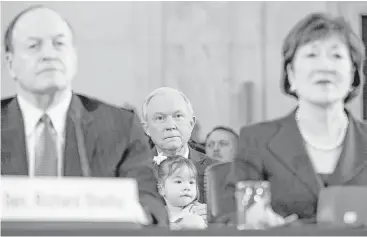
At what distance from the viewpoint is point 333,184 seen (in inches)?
92.0

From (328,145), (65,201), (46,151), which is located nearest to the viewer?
(65,201)

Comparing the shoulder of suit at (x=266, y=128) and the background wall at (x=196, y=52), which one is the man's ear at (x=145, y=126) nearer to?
the background wall at (x=196, y=52)

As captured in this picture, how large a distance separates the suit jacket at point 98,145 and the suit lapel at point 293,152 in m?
0.40

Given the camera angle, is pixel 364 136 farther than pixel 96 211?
Yes

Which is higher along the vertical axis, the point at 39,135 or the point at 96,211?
the point at 39,135

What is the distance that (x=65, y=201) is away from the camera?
1.86m

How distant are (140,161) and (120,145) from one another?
0.26 feet

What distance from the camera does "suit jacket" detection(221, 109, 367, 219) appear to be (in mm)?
2312

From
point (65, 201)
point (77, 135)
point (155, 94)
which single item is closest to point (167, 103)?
point (155, 94)

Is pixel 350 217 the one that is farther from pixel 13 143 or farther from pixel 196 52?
pixel 13 143

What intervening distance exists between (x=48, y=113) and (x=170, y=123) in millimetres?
382

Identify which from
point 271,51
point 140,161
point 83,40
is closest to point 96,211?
point 140,161

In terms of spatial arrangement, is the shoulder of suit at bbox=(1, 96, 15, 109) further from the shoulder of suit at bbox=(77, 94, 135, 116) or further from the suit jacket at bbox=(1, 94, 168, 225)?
the shoulder of suit at bbox=(77, 94, 135, 116)

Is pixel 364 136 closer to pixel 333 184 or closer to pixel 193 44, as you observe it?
pixel 333 184
